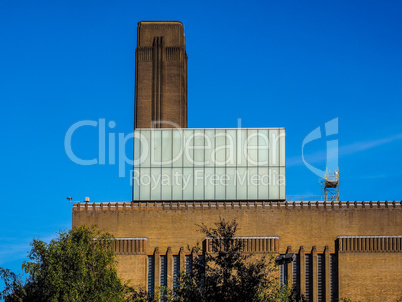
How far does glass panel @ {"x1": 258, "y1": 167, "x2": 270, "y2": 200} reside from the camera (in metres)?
74.7

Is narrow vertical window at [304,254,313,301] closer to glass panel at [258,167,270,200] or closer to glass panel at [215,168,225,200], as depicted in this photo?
glass panel at [258,167,270,200]

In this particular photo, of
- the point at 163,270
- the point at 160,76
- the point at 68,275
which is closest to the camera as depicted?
the point at 68,275

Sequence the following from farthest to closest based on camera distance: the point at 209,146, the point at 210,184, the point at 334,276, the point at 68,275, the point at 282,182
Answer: the point at 209,146
the point at 210,184
the point at 282,182
the point at 334,276
the point at 68,275

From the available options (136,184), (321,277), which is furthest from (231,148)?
(321,277)

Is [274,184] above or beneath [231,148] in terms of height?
beneath

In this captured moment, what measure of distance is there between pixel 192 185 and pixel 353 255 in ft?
51.0

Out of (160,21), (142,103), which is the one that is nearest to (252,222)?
(142,103)

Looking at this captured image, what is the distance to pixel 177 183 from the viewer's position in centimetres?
7506

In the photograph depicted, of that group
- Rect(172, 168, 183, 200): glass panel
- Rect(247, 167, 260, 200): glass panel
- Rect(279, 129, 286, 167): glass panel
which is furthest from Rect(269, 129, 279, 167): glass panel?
Rect(172, 168, 183, 200): glass panel

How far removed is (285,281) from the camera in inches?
2751

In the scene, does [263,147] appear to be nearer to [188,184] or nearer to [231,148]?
[231,148]

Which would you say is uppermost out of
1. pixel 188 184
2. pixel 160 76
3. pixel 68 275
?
pixel 160 76

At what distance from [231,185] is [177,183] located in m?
4.89

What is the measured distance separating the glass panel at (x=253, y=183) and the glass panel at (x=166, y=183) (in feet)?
23.1
